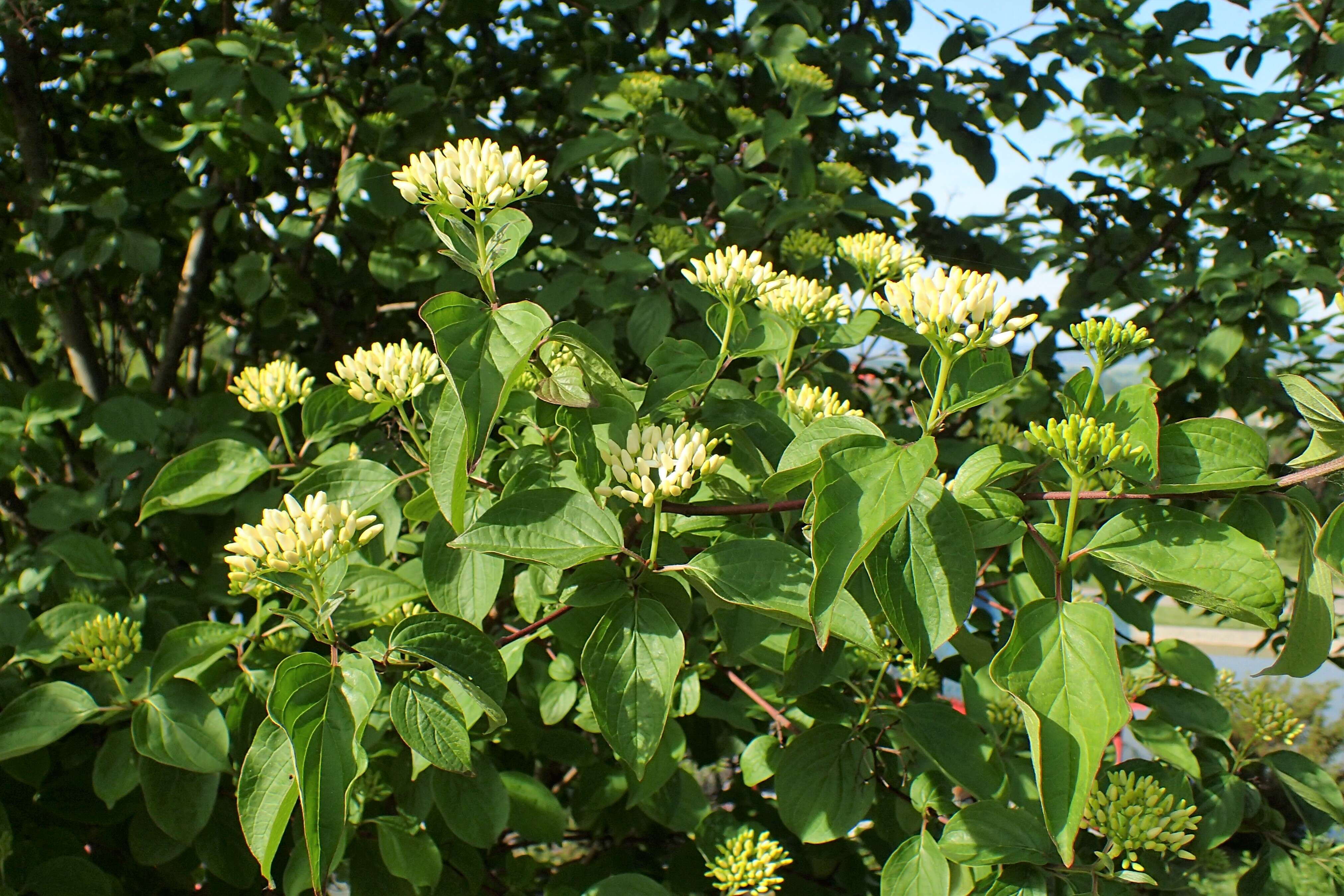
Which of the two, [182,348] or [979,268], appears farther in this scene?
[182,348]

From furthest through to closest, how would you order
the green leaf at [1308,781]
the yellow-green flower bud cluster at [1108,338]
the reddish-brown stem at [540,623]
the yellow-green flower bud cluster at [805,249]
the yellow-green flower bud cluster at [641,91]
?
1. the yellow-green flower bud cluster at [641,91]
2. the yellow-green flower bud cluster at [805,249]
3. the green leaf at [1308,781]
4. the reddish-brown stem at [540,623]
5. the yellow-green flower bud cluster at [1108,338]

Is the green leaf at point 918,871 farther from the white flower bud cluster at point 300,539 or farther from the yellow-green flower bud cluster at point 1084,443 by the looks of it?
the white flower bud cluster at point 300,539

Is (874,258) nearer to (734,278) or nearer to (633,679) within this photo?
(734,278)

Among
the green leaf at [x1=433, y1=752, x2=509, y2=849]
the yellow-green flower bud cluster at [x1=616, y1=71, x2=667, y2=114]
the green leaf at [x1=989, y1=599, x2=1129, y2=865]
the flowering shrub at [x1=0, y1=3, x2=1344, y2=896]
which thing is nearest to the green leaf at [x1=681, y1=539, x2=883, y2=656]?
the flowering shrub at [x1=0, y1=3, x2=1344, y2=896]

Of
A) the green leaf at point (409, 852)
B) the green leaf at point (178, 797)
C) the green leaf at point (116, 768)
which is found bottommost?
the green leaf at point (409, 852)

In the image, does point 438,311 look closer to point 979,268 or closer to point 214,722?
point 214,722

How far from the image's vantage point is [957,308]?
2.84ft

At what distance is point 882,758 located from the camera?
1421 millimetres

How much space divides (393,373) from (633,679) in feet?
1.72

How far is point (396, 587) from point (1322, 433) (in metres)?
1.03

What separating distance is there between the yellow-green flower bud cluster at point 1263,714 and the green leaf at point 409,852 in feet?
4.12

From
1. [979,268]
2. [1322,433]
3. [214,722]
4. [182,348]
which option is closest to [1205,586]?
[1322,433]

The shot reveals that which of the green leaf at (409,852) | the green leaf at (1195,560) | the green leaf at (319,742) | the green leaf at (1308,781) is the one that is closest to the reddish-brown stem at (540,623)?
the green leaf at (319,742)

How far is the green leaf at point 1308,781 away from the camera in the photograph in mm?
1295
